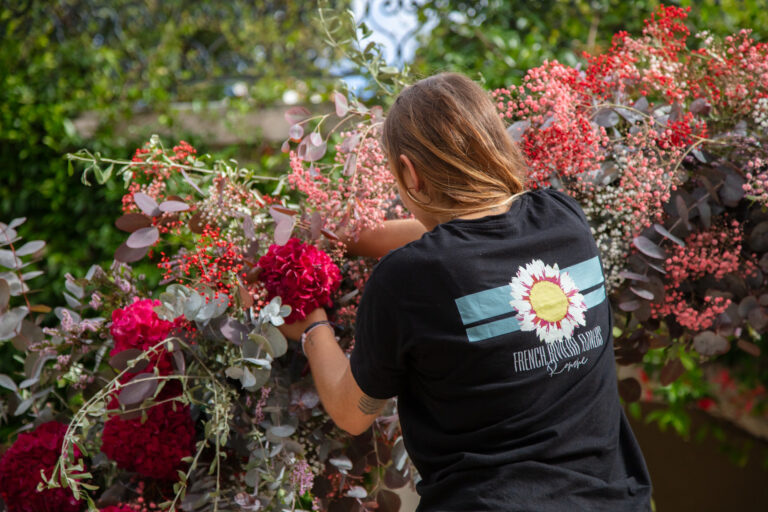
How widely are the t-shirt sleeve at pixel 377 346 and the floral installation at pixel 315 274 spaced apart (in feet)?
0.68

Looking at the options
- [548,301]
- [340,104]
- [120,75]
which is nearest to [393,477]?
[548,301]

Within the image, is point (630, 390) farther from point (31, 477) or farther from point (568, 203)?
point (31, 477)

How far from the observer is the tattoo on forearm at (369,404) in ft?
4.11

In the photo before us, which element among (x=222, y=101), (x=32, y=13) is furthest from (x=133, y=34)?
(x=222, y=101)

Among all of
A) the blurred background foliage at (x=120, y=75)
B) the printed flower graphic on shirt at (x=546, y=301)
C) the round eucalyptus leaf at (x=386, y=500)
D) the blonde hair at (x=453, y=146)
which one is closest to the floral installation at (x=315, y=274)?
the round eucalyptus leaf at (x=386, y=500)

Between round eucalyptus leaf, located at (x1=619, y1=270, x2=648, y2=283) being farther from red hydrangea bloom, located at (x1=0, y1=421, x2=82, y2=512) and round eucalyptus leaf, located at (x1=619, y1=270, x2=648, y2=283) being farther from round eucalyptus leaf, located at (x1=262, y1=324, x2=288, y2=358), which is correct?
red hydrangea bloom, located at (x1=0, y1=421, x2=82, y2=512)

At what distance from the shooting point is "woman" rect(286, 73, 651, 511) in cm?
115

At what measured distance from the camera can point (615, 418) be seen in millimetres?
1293

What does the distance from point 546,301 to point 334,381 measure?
1.41 ft

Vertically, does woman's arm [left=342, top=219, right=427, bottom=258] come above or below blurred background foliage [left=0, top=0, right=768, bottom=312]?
above

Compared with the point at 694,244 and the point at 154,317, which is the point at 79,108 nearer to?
the point at 154,317

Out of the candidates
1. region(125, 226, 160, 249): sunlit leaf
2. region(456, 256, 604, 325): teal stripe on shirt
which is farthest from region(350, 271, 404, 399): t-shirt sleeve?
region(125, 226, 160, 249): sunlit leaf

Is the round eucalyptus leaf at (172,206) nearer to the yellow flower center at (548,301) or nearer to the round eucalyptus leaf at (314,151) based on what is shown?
the round eucalyptus leaf at (314,151)

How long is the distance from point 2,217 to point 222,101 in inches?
52.8
